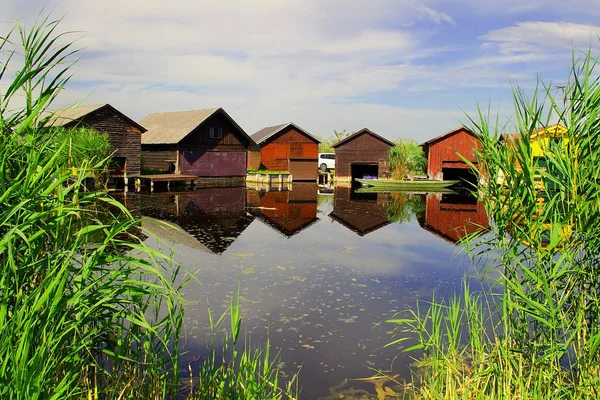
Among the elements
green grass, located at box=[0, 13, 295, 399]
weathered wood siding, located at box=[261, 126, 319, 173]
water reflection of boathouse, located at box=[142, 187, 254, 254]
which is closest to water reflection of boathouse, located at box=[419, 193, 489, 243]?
water reflection of boathouse, located at box=[142, 187, 254, 254]

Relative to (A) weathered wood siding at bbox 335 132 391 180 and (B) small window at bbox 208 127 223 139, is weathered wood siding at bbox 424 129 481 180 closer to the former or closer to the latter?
(A) weathered wood siding at bbox 335 132 391 180

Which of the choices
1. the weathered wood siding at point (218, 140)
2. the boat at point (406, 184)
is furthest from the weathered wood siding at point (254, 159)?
the boat at point (406, 184)

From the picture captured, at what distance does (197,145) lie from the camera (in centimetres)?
4003

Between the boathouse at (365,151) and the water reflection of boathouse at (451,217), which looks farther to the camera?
the boathouse at (365,151)

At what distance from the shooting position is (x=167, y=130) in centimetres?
4091

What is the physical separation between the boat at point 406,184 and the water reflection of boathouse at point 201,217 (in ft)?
42.7

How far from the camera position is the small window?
40625 mm

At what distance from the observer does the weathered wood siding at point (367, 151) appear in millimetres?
47344

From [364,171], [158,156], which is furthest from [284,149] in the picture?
[158,156]

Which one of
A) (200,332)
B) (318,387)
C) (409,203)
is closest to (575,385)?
(318,387)

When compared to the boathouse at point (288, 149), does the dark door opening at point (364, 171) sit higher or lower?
lower

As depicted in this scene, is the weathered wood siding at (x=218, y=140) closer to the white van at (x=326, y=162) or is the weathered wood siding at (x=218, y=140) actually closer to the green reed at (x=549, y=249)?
the white van at (x=326, y=162)

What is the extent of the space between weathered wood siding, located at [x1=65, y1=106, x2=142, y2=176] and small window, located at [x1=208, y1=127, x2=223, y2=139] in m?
6.25

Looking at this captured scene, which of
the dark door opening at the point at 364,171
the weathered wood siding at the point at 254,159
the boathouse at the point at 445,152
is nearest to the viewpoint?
the boathouse at the point at 445,152
